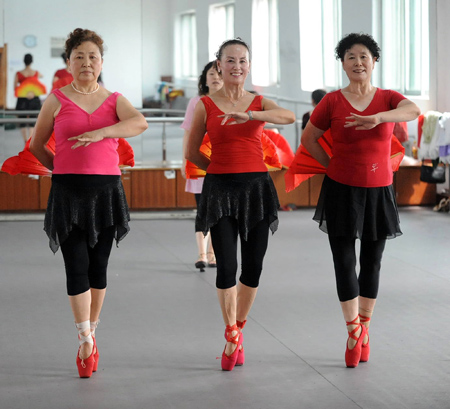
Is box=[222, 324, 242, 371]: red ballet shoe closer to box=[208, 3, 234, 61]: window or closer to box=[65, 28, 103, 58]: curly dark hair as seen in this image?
box=[65, 28, 103, 58]: curly dark hair

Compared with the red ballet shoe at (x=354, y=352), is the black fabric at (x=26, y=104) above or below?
above

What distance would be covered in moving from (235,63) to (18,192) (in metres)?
6.54

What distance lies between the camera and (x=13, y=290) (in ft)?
17.4

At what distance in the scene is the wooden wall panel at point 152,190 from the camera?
32.0ft

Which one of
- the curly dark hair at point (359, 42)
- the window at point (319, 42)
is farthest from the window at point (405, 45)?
the curly dark hair at point (359, 42)

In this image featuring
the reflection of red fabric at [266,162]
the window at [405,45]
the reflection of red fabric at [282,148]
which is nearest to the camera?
the reflection of red fabric at [266,162]

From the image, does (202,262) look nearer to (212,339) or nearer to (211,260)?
(211,260)

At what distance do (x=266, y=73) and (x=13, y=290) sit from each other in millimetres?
6988

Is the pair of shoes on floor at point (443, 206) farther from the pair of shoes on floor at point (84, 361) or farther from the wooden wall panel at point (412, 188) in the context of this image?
the pair of shoes on floor at point (84, 361)

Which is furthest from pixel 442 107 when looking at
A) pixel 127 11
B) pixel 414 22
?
pixel 127 11

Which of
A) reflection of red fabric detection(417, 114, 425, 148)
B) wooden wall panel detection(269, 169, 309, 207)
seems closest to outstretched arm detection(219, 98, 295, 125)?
wooden wall panel detection(269, 169, 309, 207)

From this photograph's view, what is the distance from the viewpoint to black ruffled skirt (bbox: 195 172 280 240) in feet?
11.3

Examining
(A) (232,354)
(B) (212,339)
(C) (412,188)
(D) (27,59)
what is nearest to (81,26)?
(D) (27,59)

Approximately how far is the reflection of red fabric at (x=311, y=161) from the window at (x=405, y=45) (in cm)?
752
